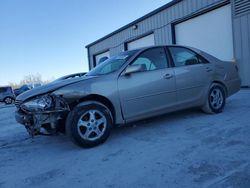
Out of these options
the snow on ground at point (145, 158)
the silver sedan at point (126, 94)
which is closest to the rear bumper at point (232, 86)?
the silver sedan at point (126, 94)

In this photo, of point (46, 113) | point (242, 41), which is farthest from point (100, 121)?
point (242, 41)

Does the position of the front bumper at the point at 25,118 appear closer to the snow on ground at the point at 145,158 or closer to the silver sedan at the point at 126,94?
the silver sedan at the point at 126,94

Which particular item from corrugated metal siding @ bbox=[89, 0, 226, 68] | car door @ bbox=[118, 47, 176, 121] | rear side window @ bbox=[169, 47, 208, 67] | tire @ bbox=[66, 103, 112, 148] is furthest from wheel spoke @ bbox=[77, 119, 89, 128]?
corrugated metal siding @ bbox=[89, 0, 226, 68]

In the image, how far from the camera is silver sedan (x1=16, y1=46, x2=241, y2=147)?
3727mm

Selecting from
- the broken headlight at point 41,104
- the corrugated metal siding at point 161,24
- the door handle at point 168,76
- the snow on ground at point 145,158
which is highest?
the corrugated metal siding at point 161,24

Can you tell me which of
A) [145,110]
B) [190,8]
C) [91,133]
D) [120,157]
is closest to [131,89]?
[145,110]

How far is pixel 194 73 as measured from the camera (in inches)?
195

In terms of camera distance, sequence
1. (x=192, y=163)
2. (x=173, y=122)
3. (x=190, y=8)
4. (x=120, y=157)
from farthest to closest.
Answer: (x=190, y=8)
(x=173, y=122)
(x=120, y=157)
(x=192, y=163)

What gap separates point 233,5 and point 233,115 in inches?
215

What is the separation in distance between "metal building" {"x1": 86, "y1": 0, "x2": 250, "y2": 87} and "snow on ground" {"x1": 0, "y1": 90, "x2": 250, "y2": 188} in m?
4.90

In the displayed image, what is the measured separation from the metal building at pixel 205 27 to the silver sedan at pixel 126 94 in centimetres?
419

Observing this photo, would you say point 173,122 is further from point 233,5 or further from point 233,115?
point 233,5

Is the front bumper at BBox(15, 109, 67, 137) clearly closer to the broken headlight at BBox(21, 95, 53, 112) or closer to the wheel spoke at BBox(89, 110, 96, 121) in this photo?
the broken headlight at BBox(21, 95, 53, 112)

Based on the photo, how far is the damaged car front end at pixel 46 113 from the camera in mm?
3691
